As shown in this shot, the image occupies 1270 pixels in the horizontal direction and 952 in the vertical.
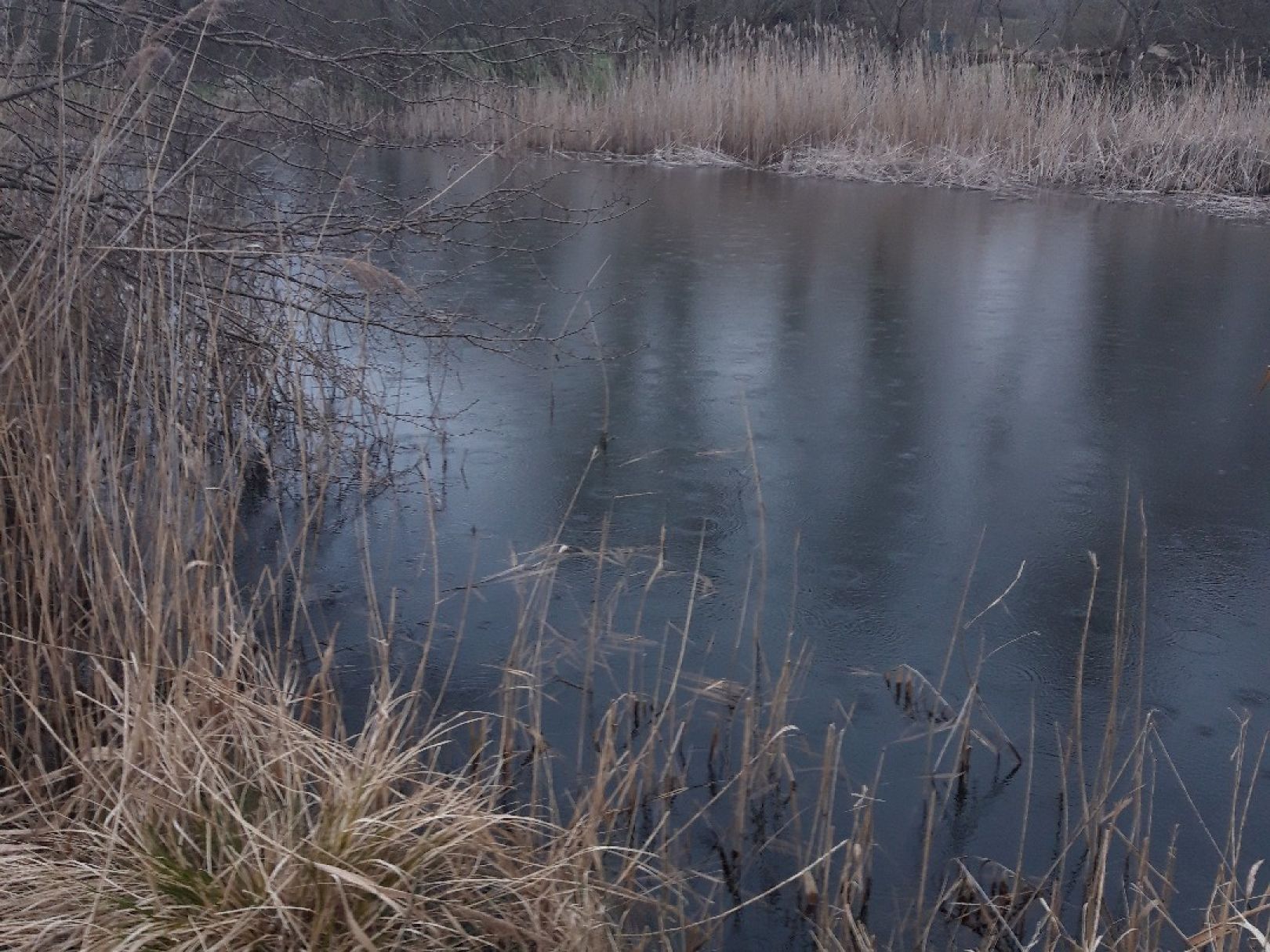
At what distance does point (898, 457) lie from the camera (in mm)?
4582

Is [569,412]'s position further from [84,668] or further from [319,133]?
[84,668]

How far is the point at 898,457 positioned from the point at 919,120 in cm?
792

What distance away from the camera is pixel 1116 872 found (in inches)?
99.3

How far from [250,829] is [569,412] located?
307cm

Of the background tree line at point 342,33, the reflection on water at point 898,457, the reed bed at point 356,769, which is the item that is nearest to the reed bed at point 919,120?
the reflection on water at point 898,457

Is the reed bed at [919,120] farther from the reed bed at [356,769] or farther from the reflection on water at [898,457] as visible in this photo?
the reed bed at [356,769]

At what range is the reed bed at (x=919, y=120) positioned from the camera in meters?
10.8

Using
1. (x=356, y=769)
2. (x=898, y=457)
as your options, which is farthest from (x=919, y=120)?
(x=356, y=769)

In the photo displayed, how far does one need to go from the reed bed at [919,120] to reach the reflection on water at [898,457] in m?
2.84

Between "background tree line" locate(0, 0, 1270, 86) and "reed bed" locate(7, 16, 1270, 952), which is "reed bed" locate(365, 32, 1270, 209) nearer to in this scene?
"background tree line" locate(0, 0, 1270, 86)

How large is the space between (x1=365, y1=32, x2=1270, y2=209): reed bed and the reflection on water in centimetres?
284

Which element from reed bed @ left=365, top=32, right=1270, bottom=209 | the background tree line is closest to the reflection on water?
the background tree line

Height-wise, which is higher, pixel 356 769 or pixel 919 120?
pixel 919 120

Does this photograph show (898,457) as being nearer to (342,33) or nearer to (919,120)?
(342,33)
